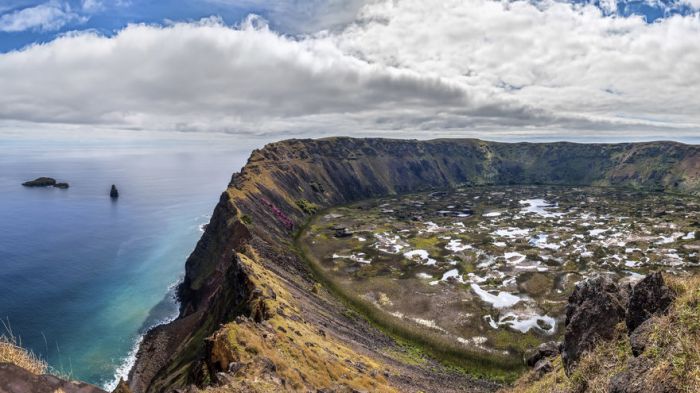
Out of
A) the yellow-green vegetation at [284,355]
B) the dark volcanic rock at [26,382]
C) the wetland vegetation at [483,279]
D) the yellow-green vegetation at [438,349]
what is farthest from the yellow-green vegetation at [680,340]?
the wetland vegetation at [483,279]

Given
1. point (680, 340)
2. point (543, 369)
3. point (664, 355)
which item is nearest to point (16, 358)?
point (664, 355)

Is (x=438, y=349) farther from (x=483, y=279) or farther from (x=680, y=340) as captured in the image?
(x=680, y=340)

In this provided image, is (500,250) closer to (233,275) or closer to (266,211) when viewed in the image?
(266,211)

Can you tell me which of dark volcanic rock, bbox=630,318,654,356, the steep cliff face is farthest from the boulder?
the steep cliff face

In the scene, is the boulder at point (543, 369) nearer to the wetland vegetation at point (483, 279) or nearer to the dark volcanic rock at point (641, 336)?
the dark volcanic rock at point (641, 336)

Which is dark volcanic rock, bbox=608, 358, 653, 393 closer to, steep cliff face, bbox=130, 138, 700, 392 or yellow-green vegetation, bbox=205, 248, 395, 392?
yellow-green vegetation, bbox=205, 248, 395, 392

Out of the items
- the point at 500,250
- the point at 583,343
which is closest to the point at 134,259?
the point at 500,250

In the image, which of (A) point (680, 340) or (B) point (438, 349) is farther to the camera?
(B) point (438, 349)
